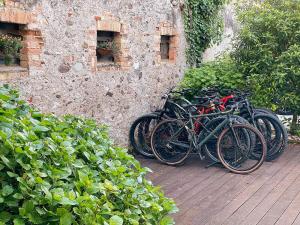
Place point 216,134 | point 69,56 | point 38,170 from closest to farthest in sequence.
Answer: point 38,170
point 69,56
point 216,134

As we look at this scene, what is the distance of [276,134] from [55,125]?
3503 millimetres

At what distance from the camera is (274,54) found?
616cm

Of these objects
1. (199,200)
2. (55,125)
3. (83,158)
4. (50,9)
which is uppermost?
(50,9)

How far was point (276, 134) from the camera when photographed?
5.26m

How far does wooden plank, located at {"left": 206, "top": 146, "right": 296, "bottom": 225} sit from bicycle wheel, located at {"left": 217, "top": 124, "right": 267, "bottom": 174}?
0.23 metres

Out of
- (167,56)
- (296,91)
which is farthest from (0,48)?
(296,91)

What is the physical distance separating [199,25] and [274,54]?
5.06 ft

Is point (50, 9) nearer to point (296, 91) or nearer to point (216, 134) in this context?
point (216, 134)

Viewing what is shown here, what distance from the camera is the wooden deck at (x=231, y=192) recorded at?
3.59m

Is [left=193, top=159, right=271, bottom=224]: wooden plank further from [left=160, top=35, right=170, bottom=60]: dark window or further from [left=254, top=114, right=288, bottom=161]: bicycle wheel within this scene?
[left=160, top=35, right=170, bottom=60]: dark window

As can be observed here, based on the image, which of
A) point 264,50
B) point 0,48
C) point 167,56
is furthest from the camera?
point 167,56

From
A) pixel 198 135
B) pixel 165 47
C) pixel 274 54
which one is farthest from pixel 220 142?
pixel 165 47

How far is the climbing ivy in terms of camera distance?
6868mm

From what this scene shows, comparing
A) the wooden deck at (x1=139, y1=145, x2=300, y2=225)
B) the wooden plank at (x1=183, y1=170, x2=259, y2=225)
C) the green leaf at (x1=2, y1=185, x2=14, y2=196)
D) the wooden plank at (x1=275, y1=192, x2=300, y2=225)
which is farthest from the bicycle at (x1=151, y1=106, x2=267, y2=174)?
the green leaf at (x1=2, y1=185, x2=14, y2=196)
